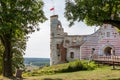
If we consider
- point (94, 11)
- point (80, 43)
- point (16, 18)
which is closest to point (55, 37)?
point (80, 43)

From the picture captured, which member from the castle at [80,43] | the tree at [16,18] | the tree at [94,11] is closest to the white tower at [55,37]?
the castle at [80,43]

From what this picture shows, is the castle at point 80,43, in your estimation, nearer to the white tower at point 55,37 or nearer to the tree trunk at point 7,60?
the white tower at point 55,37

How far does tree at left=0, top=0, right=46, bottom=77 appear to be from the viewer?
1359 inches

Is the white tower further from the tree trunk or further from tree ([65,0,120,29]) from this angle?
tree ([65,0,120,29])

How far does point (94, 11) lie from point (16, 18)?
27.6ft

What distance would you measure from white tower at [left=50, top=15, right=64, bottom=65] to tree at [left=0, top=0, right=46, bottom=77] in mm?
35937

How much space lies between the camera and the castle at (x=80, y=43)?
202 ft

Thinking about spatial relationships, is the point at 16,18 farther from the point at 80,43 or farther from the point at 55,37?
the point at 55,37

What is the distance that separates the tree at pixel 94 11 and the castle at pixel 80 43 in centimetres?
2448

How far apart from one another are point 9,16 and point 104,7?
10001mm

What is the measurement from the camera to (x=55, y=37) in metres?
74.1

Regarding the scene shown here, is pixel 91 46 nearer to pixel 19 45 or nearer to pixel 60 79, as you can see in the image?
pixel 19 45

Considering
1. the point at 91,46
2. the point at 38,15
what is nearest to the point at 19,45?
the point at 91,46

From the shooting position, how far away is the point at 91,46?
208ft
